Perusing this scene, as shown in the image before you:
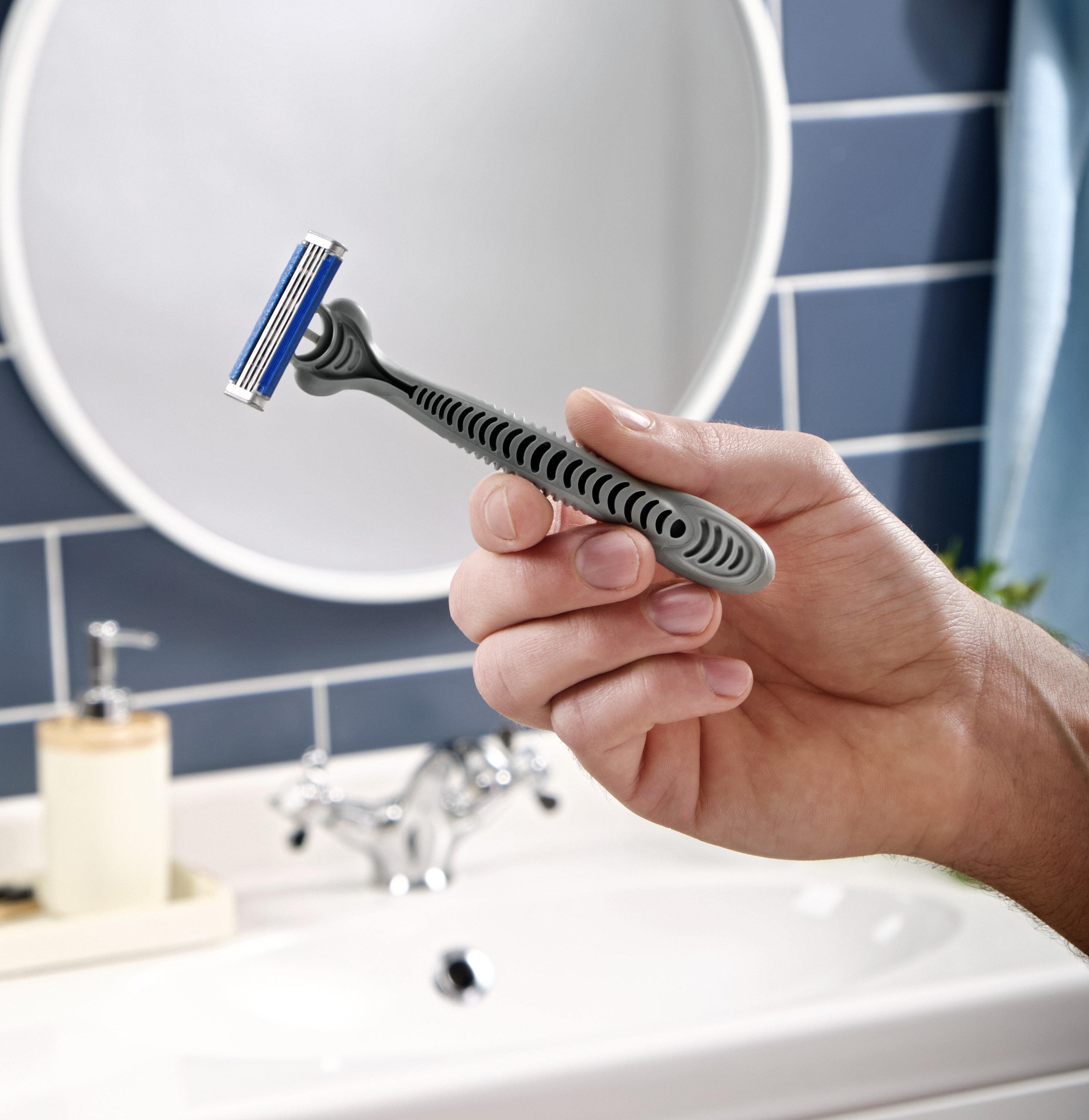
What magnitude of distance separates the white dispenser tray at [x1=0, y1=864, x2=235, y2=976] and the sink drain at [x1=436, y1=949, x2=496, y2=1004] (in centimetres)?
14

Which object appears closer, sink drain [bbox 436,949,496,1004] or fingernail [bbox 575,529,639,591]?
fingernail [bbox 575,529,639,591]

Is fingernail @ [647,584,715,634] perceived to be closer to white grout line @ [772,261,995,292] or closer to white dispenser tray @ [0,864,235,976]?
white dispenser tray @ [0,864,235,976]

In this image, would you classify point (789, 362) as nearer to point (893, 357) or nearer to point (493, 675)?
point (893, 357)

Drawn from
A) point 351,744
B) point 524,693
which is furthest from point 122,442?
point 524,693

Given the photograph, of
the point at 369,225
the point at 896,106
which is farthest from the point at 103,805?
the point at 896,106

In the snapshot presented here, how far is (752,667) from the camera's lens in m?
0.58

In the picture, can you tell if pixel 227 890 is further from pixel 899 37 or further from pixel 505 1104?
pixel 899 37

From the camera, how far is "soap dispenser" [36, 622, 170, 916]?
2.37 ft

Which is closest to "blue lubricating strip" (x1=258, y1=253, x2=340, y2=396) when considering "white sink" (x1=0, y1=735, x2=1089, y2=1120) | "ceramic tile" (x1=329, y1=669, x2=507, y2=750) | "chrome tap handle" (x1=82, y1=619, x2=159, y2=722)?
"white sink" (x1=0, y1=735, x2=1089, y2=1120)

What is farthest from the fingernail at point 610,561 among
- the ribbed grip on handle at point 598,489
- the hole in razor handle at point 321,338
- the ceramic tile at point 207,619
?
the ceramic tile at point 207,619

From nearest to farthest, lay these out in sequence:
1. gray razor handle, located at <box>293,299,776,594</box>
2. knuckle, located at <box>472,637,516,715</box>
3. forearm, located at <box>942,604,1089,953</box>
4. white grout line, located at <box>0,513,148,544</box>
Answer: gray razor handle, located at <box>293,299,776,594</box> < knuckle, located at <box>472,637,516,715</box> < forearm, located at <box>942,604,1089,953</box> < white grout line, located at <box>0,513,148,544</box>

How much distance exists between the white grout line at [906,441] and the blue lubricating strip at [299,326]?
2.14ft

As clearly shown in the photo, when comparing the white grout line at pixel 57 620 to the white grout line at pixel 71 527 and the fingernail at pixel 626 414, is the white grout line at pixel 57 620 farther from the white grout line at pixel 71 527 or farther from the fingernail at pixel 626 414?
the fingernail at pixel 626 414

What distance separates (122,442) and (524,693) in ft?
1.51
